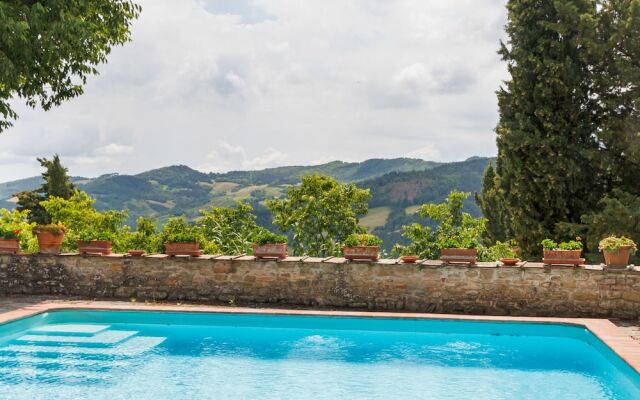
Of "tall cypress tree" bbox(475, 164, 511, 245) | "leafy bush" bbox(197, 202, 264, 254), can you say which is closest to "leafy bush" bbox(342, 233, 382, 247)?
"leafy bush" bbox(197, 202, 264, 254)

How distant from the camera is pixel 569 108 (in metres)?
19.8

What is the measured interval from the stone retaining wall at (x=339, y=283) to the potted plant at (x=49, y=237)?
23cm

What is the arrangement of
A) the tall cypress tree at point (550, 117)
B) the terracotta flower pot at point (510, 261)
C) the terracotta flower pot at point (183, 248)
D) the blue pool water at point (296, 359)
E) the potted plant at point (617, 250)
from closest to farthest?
the blue pool water at point (296, 359), the potted plant at point (617, 250), the terracotta flower pot at point (510, 261), the terracotta flower pot at point (183, 248), the tall cypress tree at point (550, 117)

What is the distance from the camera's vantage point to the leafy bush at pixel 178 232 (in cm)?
1324

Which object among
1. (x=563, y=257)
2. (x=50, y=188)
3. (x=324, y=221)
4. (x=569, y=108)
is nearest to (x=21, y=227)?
(x=324, y=221)

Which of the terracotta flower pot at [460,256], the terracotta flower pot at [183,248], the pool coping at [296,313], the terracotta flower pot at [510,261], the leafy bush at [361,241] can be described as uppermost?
the leafy bush at [361,241]

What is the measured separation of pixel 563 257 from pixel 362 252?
3.92m

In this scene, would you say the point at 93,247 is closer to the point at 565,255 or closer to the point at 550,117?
the point at 565,255

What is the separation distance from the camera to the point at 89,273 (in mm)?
13641

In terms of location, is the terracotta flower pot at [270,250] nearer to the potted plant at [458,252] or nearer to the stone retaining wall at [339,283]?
the stone retaining wall at [339,283]

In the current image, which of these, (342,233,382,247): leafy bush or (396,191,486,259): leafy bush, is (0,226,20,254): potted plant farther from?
(396,191,486,259): leafy bush

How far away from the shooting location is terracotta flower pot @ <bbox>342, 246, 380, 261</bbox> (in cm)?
1255

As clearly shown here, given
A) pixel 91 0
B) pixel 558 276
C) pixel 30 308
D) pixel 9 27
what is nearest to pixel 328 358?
pixel 558 276

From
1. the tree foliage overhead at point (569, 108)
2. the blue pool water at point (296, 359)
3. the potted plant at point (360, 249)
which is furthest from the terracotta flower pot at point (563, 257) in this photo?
the tree foliage overhead at point (569, 108)
